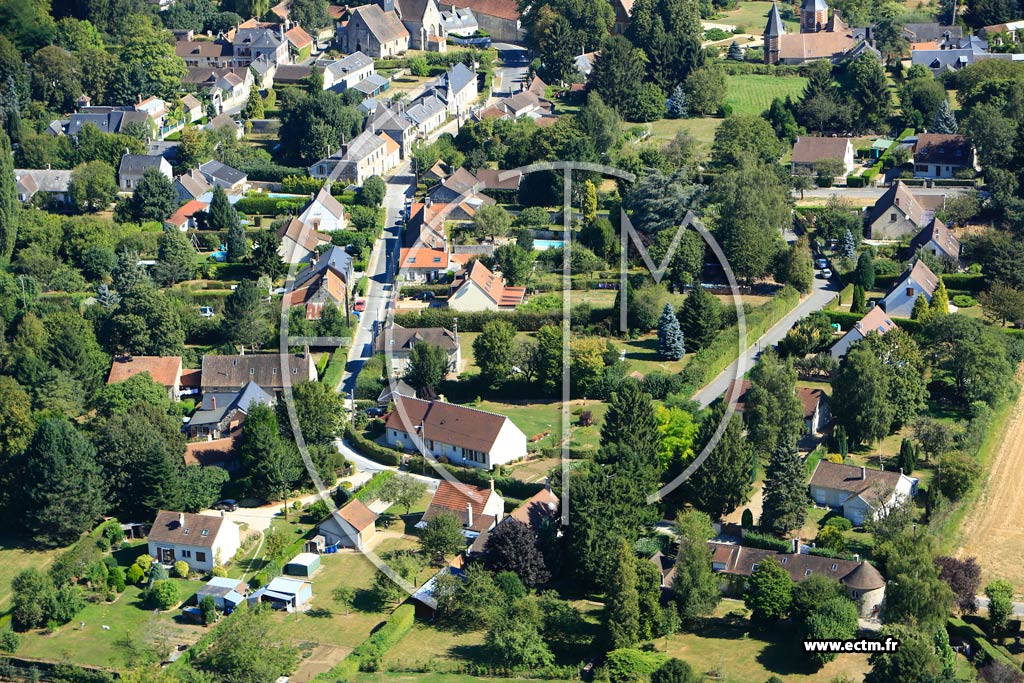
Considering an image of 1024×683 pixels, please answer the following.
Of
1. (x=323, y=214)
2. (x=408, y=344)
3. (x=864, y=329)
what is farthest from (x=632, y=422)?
(x=323, y=214)

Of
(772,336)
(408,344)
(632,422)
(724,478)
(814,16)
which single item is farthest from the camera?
(814,16)

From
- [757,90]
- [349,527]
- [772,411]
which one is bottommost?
[349,527]

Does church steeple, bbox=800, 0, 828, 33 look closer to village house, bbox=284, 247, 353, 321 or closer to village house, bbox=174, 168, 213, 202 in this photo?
village house, bbox=174, 168, 213, 202

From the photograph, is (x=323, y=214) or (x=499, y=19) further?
(x=499, y=19)

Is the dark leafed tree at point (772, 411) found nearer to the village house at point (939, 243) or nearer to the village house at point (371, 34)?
the village house at point (939, 243)

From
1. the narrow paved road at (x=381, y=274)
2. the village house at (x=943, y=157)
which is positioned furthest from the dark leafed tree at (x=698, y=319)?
the village house at (x=943, y=157)

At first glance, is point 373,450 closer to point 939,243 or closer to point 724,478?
point 724,478
